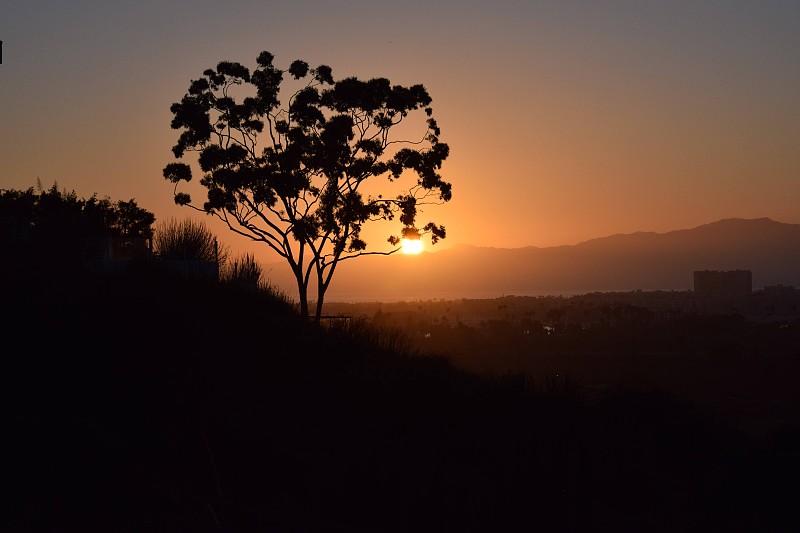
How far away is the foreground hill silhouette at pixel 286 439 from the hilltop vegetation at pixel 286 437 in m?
0.05

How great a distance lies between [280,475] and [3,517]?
5231 mm

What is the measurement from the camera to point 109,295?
21.6 meters

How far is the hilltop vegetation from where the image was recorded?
14984 mm

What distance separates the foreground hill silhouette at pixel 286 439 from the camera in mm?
14953

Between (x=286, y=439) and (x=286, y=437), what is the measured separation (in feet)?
0.27

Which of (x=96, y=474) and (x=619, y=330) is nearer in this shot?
(x=96, y=474)

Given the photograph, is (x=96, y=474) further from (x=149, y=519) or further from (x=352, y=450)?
(x=352, y=450)

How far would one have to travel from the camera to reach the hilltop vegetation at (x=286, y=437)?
1498cm

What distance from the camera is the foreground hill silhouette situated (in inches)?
589

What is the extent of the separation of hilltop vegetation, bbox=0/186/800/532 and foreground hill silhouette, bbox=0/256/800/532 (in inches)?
1.8

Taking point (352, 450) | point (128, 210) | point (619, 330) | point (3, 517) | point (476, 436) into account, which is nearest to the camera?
point (3, 517)

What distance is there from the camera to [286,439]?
59.6 feet

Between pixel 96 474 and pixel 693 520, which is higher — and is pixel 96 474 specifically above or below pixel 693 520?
above

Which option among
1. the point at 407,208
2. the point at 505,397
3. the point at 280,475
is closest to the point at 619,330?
the point at 407,208
